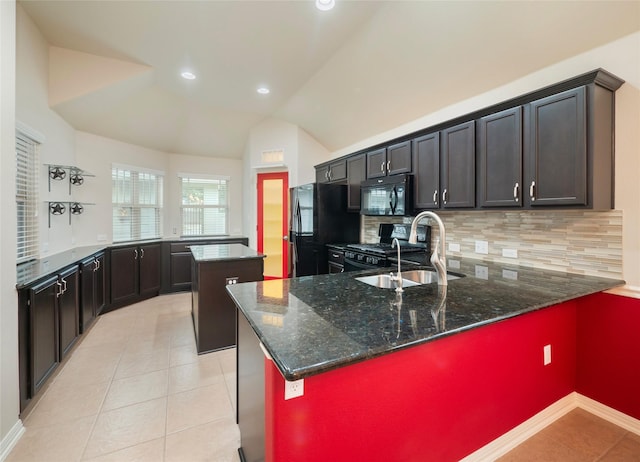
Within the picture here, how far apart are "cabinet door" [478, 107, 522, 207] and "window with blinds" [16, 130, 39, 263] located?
4.23m

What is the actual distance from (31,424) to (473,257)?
3788 mm

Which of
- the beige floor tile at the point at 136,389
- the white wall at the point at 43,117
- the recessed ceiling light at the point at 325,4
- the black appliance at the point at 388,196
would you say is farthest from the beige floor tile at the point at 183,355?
the recessed ceiling light at the point at 325,4

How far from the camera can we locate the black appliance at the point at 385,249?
3303mm

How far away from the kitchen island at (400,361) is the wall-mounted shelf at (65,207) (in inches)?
124

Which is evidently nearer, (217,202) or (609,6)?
(609,6)

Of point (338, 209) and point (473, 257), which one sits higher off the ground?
point (338, 209)

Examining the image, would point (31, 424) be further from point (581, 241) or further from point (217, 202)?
point (217, 202)

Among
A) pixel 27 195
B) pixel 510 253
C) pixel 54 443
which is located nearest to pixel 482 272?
pixel 510 253

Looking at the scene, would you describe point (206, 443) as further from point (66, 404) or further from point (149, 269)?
point (149, 269)

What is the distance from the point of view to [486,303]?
1.47 meters

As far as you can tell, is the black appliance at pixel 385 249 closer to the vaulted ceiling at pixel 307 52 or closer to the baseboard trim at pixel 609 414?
the vaulted ceiling at pixel 307 52

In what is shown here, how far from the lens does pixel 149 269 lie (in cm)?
508

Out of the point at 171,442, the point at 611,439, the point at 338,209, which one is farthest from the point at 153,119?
the point at 611,439

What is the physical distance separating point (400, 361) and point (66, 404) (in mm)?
2554
